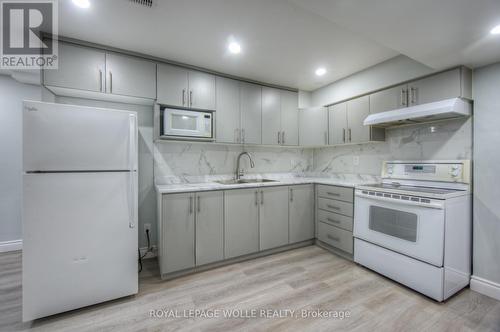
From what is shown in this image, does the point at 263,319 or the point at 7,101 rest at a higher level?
the point at 7,101

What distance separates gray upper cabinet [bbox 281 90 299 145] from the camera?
334cm

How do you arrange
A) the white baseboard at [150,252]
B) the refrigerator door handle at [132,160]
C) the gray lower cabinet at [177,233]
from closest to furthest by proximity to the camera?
the refrigerator door handle at [132,160]
the gray lower cabinet at [177,233]
the white baseboard at [150,252]

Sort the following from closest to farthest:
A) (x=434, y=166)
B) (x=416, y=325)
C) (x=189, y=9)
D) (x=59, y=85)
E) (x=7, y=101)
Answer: (x=416, y=325) < (x=189, y=9) < (x=59, y=85) < (x=434, y=166) < (x=7, y=101)

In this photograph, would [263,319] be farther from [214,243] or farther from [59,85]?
[59,85]

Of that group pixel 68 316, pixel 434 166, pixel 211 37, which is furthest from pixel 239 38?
pixel 68 316

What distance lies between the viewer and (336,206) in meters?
2.79

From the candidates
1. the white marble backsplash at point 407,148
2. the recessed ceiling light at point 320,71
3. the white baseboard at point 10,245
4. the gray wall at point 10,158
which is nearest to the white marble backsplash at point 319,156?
the white marble backsplash at point 407,148

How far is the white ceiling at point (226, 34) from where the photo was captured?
1.69m

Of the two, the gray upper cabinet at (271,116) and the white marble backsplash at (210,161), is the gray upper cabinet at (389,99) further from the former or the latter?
the white marble backsplash at (210,161)

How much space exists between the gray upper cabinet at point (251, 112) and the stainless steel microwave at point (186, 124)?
49cm

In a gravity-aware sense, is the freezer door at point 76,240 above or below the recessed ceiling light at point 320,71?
below

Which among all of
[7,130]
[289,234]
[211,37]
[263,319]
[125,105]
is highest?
[211,37]

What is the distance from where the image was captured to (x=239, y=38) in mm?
2102

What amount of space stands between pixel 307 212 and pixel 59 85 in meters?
3.21
